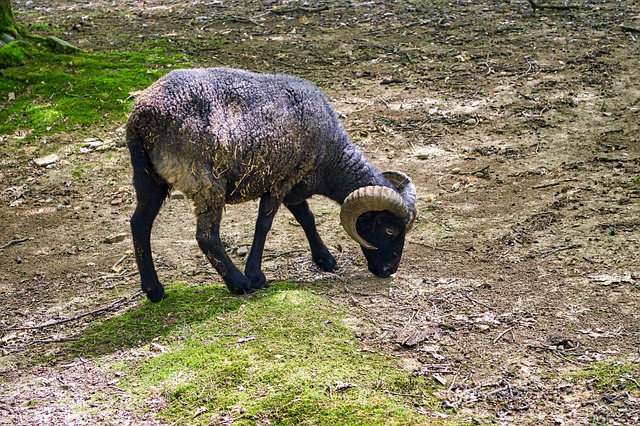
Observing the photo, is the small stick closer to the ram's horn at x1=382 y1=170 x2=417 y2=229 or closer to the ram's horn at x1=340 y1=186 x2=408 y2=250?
the ram's horn at x1=340 y1=186 x2=408 y2=250

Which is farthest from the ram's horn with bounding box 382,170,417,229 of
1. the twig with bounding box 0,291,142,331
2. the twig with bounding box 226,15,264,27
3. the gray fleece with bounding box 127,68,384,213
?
the twig with bounding box 226,15,264,27

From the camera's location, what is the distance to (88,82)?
51.9 ft

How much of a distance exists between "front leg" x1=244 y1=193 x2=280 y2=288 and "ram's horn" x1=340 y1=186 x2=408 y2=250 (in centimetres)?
83

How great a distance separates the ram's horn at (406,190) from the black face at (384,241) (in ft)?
0.43

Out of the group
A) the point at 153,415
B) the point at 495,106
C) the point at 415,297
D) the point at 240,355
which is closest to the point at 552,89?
the point at 495,106

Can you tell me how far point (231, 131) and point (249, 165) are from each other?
0.43 metres

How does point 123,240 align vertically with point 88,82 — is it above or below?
below

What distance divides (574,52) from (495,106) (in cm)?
306

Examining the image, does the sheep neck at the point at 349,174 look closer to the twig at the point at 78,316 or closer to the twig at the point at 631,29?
the twig at the point at 78,316

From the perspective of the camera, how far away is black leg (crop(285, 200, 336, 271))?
9.98 metres

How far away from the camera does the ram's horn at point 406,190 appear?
9741 mm

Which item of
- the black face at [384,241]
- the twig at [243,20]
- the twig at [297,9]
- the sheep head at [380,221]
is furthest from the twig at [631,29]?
the black face at [384,241]

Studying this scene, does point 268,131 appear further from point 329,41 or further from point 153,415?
point 329,41

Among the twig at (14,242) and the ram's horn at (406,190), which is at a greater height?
the ram's horn at (406,190)
